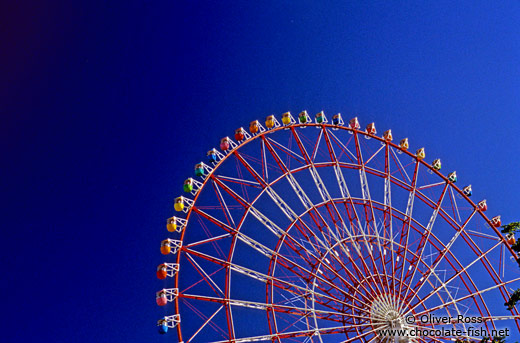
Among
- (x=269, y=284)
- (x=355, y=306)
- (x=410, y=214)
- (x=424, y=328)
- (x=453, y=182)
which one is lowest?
(x=424, y=328)

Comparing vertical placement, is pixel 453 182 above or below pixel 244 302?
above

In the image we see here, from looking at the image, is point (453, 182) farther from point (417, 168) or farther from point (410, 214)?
point (410, 214)

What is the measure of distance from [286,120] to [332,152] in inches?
131

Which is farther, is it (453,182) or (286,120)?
(453,182)

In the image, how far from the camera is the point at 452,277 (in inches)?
1097

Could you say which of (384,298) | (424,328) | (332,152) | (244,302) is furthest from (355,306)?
(332,152)

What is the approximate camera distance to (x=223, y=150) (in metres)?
26.2

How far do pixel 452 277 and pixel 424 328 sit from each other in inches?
175

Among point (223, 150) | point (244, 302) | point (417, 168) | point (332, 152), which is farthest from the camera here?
point (417, 168)

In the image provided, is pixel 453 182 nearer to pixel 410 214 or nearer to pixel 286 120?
pixel 410 214

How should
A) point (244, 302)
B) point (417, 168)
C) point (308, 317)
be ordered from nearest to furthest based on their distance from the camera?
point (244, 302)
point (308, 317)
point (417, 168)

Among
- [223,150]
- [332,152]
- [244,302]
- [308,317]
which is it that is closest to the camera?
[244,302]

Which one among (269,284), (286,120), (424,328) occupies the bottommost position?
(424,328)

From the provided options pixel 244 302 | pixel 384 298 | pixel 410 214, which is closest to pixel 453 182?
pixel 410 214
